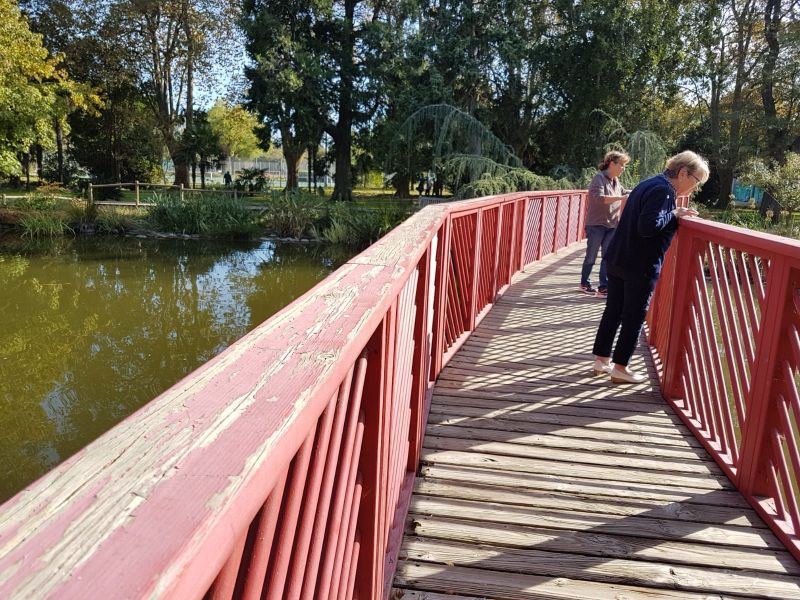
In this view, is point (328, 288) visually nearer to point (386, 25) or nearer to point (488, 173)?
point (488, 173)

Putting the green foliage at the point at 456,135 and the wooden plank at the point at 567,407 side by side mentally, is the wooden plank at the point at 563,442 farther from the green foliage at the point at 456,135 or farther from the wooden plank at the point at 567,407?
the green foliage at the point at 456,135

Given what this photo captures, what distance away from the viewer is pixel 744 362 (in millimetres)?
3057

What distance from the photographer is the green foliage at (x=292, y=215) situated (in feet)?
71.2

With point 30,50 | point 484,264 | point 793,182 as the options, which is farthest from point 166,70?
point 484,264

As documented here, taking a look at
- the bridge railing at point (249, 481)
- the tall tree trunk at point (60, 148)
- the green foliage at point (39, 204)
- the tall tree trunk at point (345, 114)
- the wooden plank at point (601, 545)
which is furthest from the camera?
the tall tree trunk at point (60, 148)

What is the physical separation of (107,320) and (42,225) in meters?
12.2

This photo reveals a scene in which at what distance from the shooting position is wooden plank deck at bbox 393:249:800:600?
2.36 meters

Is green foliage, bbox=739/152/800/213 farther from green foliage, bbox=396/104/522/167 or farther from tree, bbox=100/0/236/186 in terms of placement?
tree, bbox=100/0/236/186

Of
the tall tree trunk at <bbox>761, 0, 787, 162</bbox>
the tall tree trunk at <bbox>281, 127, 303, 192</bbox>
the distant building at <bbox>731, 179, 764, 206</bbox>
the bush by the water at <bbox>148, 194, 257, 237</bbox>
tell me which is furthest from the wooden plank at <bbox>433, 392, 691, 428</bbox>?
the distant building at <bbox>731, 179, 764, 206</bbox>

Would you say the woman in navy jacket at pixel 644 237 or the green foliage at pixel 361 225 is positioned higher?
the woman in navy jacket at pixel 644 237

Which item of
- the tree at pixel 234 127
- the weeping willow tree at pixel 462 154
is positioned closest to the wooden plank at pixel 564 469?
the weeping willow tree at pixel 462 154

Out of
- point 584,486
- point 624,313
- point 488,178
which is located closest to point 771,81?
point 488,178

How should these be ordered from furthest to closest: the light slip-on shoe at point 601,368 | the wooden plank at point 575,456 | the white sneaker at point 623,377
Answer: the light slip-on shoe at point 601,368, the white sneaker at point 623,377, the wooden plank at point 575,456

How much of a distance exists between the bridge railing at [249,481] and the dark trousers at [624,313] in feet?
7.92
